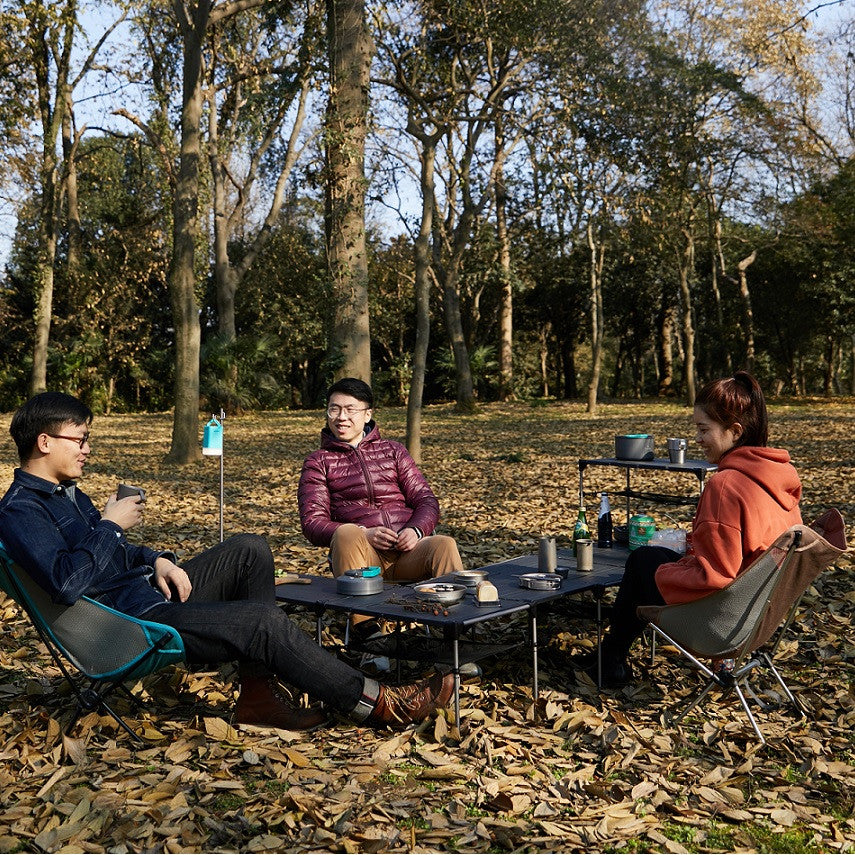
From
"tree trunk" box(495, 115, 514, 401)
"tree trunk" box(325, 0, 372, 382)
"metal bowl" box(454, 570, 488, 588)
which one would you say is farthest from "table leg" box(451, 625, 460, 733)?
"tree trunk" box(495, 115, 514, 401)

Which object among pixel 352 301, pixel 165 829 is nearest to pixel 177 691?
pixel 165 829

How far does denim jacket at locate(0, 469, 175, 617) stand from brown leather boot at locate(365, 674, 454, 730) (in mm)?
1024

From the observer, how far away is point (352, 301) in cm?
A: 1177

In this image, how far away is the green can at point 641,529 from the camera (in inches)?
218

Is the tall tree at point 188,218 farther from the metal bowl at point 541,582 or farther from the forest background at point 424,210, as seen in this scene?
the metal bowl at point 541,582

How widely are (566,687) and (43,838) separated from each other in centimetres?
251

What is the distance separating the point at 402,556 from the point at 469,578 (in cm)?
73

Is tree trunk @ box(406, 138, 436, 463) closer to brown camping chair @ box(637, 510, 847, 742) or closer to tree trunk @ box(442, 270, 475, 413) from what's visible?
brown camping chair @ box(637, 510, 847, 742)

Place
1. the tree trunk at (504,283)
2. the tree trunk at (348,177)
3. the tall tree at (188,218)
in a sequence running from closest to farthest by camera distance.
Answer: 1. the tree trunk at (348,177)
2. the tall tree at (188,218)
3. the tree trunk at (504,283)

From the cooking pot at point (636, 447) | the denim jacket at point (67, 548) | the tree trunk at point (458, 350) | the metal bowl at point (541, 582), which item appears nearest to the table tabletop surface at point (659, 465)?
the cooking pot at point (636, 447)

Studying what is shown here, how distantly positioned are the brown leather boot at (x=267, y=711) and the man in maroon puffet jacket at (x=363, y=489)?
1.24 meters

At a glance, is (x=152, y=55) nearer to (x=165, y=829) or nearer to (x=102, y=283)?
(x=102, y=283)

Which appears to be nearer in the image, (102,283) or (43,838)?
(43,838)

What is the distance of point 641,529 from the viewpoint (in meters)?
5.56
